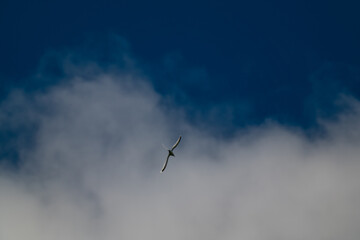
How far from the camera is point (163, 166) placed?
106062 millimetres

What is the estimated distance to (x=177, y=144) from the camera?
104 metres

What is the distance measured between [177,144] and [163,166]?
7.97 metres
